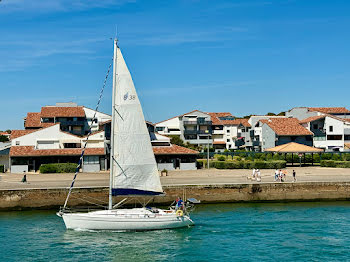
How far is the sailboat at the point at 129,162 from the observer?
3569 centimetres

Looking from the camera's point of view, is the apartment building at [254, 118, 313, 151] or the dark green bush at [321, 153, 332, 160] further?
the apartment building at [254, 118, 313, 151]

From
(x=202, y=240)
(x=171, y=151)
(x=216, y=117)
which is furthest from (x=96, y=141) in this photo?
(x=216, y=117)

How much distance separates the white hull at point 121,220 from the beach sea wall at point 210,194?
34.8 ft

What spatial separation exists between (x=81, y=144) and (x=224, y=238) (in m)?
46.0

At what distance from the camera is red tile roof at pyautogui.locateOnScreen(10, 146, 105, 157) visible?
70062mm

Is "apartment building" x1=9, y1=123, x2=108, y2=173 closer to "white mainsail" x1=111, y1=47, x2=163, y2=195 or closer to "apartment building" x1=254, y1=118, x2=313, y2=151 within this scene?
"white mainsail" x1=111, y1=47, x2=163, y2=195

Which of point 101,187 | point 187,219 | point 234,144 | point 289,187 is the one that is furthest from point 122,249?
point 234,144

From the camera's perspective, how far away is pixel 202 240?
3369 centimetres

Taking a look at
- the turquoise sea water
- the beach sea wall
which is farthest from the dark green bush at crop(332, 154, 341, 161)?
the turquoise sea water

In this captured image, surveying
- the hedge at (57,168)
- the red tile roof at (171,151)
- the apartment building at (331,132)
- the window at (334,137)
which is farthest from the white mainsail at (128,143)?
the window at (334,137)

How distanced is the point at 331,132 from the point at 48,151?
63288 millimetres

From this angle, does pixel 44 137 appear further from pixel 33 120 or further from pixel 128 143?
pixel 128 143

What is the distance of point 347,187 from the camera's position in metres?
50.8

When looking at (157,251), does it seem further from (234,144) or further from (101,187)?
(234,144)
